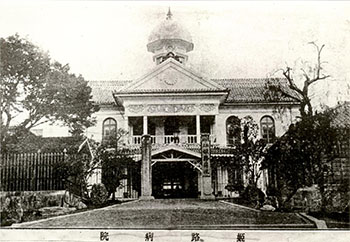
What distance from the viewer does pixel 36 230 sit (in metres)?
2.82

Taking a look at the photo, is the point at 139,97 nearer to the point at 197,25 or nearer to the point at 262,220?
the point at 197,25

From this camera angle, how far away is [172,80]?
4.13 m

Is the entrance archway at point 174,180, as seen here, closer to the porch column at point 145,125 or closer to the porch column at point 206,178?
the porch column at point 206,178

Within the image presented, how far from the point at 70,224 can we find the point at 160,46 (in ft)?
5.51

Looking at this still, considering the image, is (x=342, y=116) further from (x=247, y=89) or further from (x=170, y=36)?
(x=170, y=36)

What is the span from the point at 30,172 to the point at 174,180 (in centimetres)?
122

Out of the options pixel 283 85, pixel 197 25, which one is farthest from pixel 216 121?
pixel 197 25

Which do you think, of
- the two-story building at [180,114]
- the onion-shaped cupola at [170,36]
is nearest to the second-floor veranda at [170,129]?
the two-story building at [180,114]

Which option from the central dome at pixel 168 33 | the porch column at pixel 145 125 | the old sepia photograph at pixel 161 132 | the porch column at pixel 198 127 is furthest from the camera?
the porch column at pixel 198 127

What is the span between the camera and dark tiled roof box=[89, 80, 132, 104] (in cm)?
338

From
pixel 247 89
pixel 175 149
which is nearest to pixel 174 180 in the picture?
pixel 175 149

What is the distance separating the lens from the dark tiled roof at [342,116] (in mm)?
2977

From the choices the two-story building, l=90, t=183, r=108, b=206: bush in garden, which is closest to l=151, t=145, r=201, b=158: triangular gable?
the two-story building

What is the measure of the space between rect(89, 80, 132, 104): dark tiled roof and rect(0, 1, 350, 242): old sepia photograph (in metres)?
0.02
